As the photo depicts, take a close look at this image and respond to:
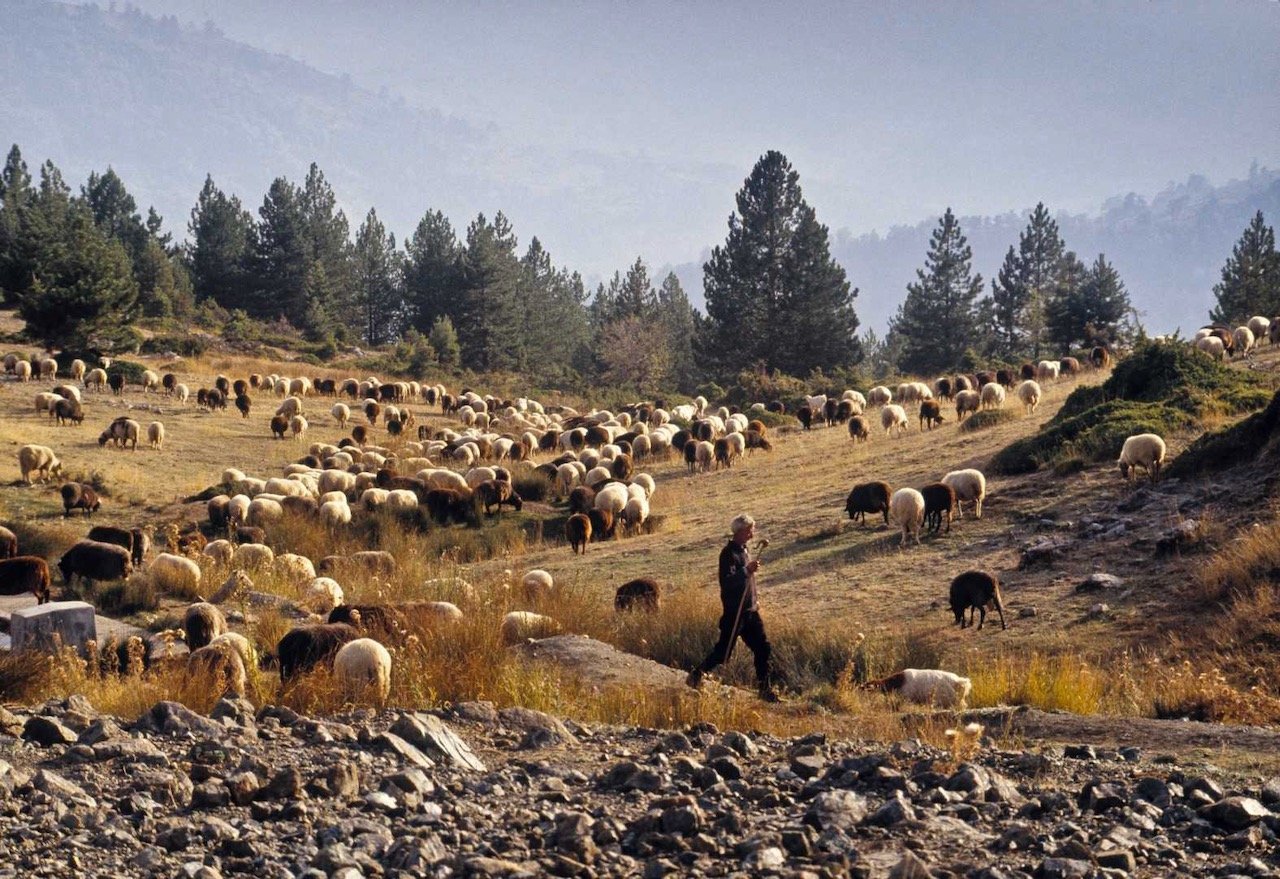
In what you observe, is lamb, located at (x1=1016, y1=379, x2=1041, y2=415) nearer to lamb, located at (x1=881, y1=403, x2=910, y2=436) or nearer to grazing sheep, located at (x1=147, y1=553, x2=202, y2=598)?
lamb, located at (x1=881, y1=403, x2=910, y2=436)

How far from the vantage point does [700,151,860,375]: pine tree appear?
64.5 m

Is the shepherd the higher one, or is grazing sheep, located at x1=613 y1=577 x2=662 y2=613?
the shepherd

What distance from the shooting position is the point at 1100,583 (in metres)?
14.4

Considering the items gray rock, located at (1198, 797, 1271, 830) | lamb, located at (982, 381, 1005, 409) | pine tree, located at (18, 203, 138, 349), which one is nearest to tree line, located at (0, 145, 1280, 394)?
pine tree, located at (18, 203, 138, 349)

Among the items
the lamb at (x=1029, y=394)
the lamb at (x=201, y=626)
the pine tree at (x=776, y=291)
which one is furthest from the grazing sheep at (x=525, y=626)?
the pine tree at (x=776, y=291)

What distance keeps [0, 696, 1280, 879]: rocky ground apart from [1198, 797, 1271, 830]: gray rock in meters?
0.01

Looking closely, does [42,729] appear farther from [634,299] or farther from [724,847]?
[634,299]

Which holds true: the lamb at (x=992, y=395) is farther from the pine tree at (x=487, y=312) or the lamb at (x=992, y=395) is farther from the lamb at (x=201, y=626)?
the pine tree at (x=487, y=312)

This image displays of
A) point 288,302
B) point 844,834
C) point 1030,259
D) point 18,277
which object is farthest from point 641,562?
point 1030,259

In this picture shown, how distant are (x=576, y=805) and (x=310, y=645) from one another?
17.3 ft

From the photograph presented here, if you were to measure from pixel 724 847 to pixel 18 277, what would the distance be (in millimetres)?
58221

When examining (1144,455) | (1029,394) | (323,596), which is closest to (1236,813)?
(323,596)

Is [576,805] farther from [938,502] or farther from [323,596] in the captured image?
[938,502]

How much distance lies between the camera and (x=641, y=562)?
800 inches
